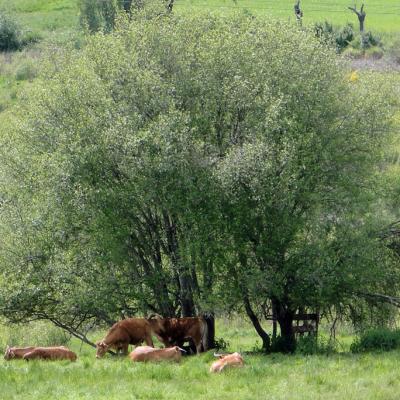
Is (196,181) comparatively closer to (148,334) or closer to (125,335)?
(148,334)

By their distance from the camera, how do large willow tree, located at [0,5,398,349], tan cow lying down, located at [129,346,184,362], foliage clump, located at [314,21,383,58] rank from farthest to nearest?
foliage clump, located at [314,21,383,58] → large willow tree, located at [0,5,398,349] → tan cow lying down, located at [129,346,184,362]

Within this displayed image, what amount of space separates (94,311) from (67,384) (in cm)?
733

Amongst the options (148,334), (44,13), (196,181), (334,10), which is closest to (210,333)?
(148,334)

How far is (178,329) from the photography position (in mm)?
23828

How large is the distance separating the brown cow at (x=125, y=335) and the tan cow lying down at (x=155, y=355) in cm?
202

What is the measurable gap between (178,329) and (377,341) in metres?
5.30

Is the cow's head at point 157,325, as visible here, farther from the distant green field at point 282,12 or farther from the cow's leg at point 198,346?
the distant green field at point 282,12

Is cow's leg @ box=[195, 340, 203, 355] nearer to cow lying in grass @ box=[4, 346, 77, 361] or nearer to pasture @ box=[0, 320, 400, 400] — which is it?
pasture @ box=[0, 320, 400, 400]

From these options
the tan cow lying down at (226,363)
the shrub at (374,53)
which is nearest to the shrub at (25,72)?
the shrub at (374,53)

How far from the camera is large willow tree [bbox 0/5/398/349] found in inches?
900

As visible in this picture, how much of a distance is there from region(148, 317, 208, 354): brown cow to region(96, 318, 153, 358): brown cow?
0.26 m

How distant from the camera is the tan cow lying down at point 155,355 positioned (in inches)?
830

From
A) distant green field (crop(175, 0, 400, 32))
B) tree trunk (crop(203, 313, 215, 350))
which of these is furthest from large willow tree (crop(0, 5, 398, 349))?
distant green field (crop(175, 0, 400, 32))

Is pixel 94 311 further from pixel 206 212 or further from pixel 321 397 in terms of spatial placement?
pixel 321 397
